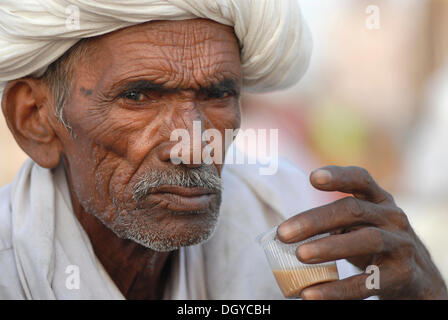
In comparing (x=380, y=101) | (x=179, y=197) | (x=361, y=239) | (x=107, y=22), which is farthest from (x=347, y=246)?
(x=380, y=101)

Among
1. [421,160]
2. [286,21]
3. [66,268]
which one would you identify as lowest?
[421,160]

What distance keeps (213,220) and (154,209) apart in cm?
24

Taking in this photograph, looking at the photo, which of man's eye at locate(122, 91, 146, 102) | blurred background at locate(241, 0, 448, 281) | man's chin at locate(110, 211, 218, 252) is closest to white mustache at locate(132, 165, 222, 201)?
man's chin at locate(110, 211, 218, 252)

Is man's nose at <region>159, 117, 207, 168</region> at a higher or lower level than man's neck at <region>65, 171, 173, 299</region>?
higher

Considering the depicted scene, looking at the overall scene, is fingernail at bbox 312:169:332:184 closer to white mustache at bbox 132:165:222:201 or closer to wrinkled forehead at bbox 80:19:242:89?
white mustache at bbox 132:165:222:201

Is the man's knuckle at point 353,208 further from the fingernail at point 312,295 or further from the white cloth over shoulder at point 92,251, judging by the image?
the white cloth over shoulder at point 92,251

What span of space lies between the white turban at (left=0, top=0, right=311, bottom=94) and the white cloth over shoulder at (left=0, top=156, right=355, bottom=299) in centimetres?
50

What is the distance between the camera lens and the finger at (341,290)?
1.69m

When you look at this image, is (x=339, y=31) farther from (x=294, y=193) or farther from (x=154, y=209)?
(x=154, y=209)

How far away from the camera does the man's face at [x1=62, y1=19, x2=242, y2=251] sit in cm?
198

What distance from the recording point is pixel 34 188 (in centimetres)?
223

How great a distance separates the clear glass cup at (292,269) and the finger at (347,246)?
7 centimetres
